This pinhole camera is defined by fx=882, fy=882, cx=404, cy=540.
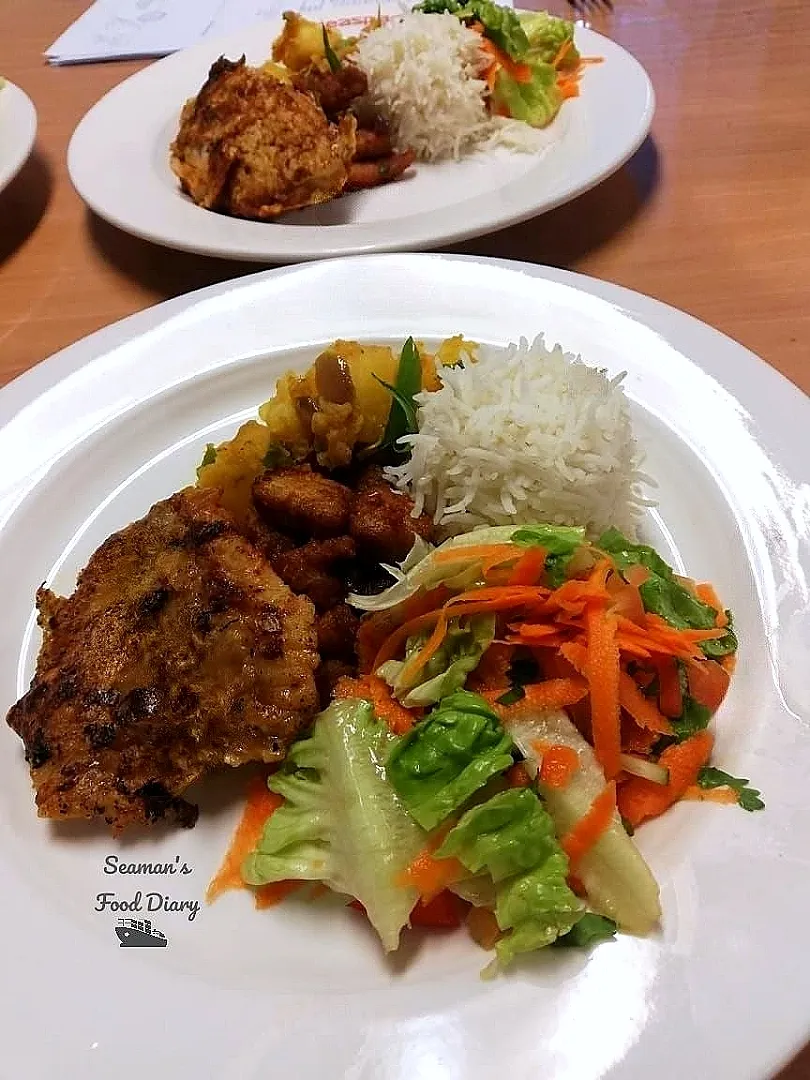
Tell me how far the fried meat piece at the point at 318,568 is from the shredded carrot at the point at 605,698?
0.55m

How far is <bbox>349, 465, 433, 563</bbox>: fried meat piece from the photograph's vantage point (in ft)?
5.77

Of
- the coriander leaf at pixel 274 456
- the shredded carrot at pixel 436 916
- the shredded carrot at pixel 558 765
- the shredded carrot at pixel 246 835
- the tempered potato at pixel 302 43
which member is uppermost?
the tempered potato at pixel 302 43

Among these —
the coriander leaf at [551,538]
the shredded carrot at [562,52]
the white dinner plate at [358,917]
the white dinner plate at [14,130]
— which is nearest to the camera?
the white dinner plate at [358,917]

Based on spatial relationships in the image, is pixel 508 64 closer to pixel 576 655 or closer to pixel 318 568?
pixel 318 568

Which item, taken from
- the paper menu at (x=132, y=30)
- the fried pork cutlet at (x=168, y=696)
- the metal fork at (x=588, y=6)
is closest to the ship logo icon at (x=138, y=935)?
the fried pork cutlet at (x=168, y=696)

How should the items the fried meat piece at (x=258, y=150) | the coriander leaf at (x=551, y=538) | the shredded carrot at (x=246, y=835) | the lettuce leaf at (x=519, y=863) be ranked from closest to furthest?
the lettuce leaf at (x=519, y=863), the shredded carrot at (x=246, y=835), the coriander leaf at (x=551, y=538), the fried meat piece at (x=258, y=150)

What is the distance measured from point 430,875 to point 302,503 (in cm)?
75

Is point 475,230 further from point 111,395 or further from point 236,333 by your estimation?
point 111,395

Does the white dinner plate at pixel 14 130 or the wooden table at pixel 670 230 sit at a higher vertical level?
the white dinner plate at pixel 14 130

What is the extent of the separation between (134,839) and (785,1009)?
1.05 m

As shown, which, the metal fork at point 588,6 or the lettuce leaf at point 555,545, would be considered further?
the metal fork at point 588,6

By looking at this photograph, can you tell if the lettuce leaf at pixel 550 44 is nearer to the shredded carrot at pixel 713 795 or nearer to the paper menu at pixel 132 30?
the paper menu at pixel 132 30

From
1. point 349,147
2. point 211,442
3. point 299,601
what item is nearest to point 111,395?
point 211,442

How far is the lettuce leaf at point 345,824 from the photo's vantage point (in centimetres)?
137
